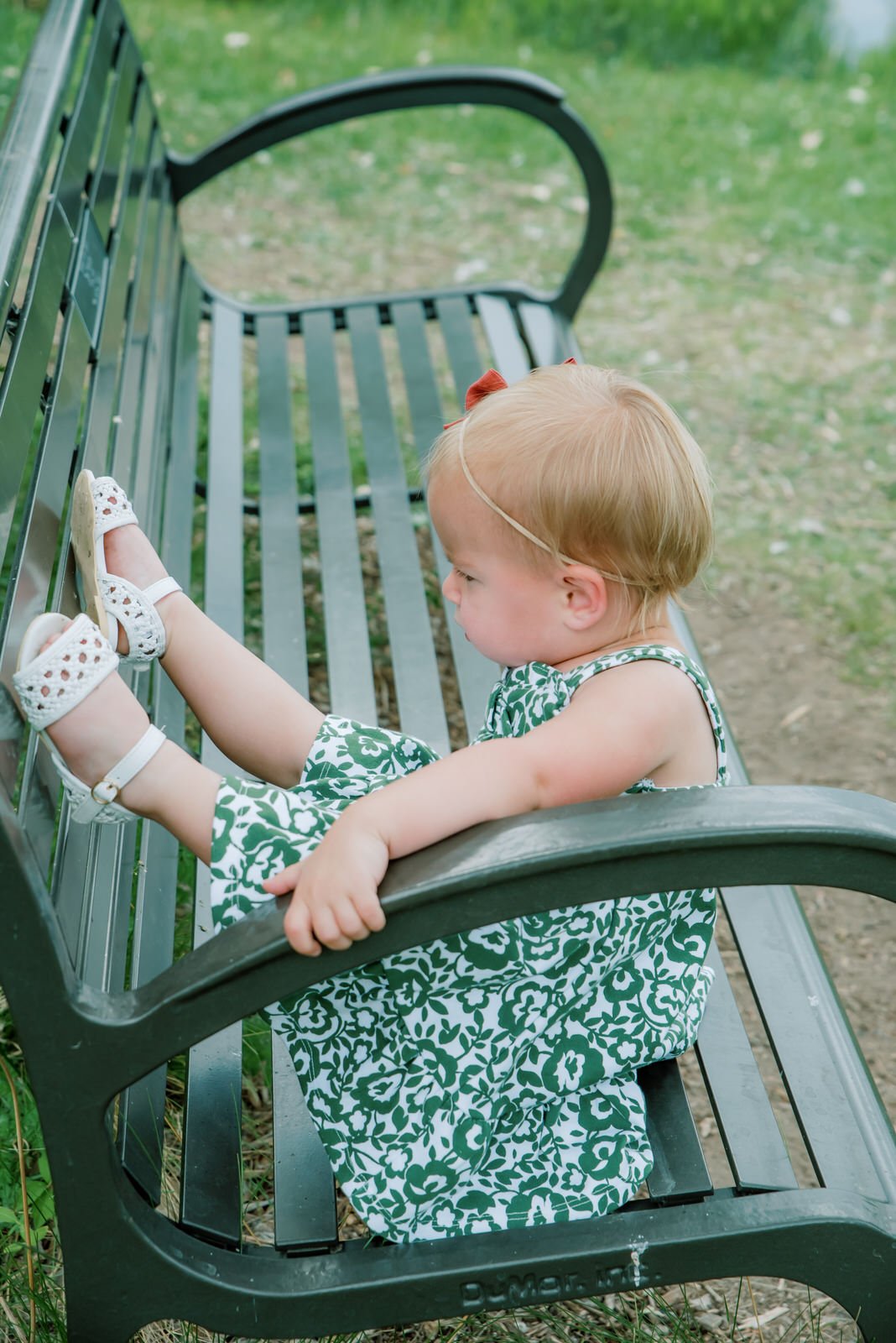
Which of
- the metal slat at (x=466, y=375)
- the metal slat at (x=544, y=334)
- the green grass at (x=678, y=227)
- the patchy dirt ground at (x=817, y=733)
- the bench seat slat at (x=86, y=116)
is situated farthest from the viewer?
the green grass at (x=678, y=227)

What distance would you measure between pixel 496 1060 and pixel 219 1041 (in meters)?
0.37

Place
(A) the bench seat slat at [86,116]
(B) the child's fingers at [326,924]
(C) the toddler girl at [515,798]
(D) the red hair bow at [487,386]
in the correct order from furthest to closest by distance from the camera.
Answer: (A) the bench seat slat at [86,116], (D) the red hair bow at [487,386], (C) the toddler girl at [515,798], (B) the child's fingers at [326,924]

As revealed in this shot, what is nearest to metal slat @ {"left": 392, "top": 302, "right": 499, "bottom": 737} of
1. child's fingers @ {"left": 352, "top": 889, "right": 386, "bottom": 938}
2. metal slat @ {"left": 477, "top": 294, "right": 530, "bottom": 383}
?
metal slat @ {"left": 477, "top": 294, "right": 530, "bottom": 383}

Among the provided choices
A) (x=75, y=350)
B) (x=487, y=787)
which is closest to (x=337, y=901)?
(x=487, y=787)

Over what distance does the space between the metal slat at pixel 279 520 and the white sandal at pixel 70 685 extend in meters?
0.66

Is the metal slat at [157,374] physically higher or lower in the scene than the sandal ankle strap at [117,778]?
higher

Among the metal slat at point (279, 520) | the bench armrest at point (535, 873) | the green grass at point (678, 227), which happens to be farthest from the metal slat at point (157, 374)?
the green grass at point (678, 227)

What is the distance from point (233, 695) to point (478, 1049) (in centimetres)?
61

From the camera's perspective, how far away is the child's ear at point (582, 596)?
1.65 metres

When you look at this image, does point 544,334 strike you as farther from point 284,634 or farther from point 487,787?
point 487,787

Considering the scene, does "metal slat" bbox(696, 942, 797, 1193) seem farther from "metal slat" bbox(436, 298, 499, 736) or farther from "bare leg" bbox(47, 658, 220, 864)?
"bare leg" bbox(47, 658, 220, 864)

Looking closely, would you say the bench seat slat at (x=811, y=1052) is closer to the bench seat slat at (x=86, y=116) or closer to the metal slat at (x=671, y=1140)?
the metal slat at (x=671, y=1140)

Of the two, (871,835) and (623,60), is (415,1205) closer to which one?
(871,835)

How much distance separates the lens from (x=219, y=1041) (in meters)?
1.76
